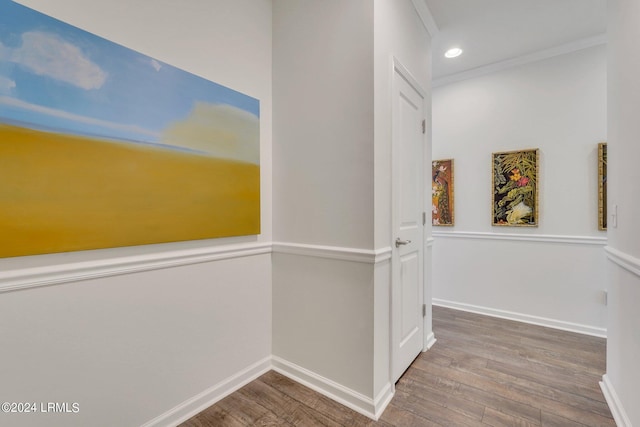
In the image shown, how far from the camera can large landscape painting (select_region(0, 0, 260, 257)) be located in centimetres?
106

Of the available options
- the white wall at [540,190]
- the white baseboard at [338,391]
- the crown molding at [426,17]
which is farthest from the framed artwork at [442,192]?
the white baseboard at [338,391]

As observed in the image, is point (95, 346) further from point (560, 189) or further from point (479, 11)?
point (560, 189)

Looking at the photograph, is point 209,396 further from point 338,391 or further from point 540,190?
point 540,190

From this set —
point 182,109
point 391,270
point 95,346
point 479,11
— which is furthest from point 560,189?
point 95,346

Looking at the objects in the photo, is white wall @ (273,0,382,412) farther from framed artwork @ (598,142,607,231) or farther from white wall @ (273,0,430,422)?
framed artwork @ (598,142,607,231)

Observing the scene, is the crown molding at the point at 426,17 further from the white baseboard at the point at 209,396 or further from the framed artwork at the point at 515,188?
the white baseboard at the point at 209,396

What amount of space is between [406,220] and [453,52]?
6.78 feet

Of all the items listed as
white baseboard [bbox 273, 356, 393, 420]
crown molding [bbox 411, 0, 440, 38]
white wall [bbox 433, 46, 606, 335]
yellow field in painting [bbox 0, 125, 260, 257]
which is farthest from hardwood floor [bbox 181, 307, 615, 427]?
crown molding [bbox 411, 0, 440, 38]

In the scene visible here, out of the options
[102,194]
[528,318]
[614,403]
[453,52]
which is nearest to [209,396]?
[102,194]

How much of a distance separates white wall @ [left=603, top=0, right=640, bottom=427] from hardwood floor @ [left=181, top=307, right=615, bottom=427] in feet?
0.77

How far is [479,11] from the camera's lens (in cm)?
229

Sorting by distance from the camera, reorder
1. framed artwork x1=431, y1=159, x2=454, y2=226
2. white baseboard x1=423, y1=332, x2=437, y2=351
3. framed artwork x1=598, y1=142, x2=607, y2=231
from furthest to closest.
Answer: framed artwork x1=431, y1=159, x2=454, y2=226
framed artwork x1=598, y1=142, x2=607, y2=231
white baseboard x1=423, y1=332, x2=437, y2=351

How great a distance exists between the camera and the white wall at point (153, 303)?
44.0 inches

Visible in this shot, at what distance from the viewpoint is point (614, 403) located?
159 centimetres
